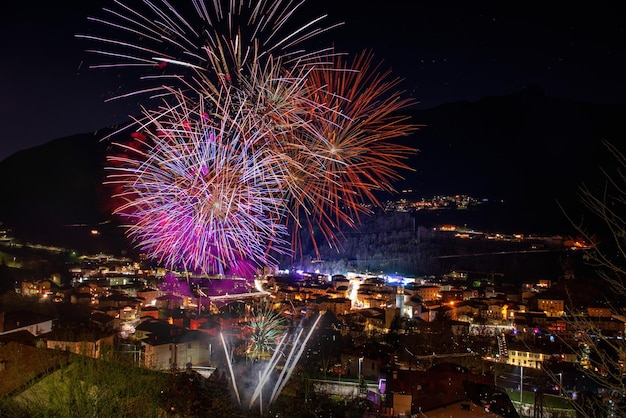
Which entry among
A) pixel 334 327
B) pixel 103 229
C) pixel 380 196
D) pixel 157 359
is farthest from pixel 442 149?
pixel 157 359

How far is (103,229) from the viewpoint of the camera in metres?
28.2

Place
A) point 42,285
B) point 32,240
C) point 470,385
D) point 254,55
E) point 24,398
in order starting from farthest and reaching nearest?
Answer: point 32,240
point 42,285
point 470,385
point 254,55
point 24,398

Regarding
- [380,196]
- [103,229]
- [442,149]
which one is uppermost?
[442,149]

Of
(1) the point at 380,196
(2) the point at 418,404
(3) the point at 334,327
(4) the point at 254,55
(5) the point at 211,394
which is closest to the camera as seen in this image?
(5) the point at 211,394

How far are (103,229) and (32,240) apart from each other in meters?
4.39

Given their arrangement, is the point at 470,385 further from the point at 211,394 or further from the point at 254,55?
the point at 254,55

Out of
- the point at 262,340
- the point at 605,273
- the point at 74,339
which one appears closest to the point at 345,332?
the point at 262,340

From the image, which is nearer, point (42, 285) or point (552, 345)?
point (552, 345)

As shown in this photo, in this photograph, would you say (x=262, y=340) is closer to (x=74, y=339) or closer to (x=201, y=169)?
(x=74, y=339)

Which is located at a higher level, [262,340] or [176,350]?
[262,340]

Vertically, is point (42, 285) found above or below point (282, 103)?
below

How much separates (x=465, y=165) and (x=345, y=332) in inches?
2261

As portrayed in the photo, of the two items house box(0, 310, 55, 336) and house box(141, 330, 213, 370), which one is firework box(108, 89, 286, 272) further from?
house box(0, 310, 55, 336)

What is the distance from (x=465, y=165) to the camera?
65.9 metres
